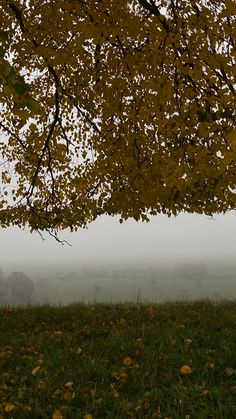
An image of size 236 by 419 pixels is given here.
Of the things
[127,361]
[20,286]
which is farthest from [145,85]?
[20,286]

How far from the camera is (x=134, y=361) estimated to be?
6.03m

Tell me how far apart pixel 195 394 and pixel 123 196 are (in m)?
5.75

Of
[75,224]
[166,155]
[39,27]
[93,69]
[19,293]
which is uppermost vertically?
[39,27]

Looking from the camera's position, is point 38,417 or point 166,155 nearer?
point 38,417

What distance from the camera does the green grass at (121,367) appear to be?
14.8 ft

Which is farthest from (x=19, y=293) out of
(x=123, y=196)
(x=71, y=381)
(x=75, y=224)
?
(x=71, y=381)

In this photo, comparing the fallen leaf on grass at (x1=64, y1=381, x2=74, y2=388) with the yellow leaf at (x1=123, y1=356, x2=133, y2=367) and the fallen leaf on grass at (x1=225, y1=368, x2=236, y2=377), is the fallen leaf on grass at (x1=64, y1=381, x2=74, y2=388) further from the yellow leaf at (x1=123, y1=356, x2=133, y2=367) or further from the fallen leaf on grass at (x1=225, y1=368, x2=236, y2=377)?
the fallen leaf on grass at (x1=225, y1=368, x2=236, y2=377)

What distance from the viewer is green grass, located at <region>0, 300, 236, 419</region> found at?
450 cm

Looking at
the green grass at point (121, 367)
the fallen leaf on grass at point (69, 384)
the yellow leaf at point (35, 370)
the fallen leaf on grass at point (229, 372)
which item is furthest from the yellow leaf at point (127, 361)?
the fallen leaf on grass at point (229, 372)

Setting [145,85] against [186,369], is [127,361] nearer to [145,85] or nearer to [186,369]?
[186,369]

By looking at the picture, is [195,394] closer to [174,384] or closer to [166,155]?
[174,384]

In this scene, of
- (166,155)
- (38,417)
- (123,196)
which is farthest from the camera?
(123,196)

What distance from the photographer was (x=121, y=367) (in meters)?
5.75

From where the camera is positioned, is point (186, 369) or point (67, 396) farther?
point (186, 369)
